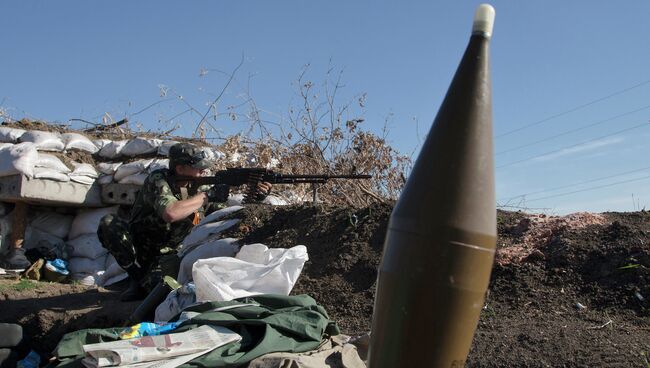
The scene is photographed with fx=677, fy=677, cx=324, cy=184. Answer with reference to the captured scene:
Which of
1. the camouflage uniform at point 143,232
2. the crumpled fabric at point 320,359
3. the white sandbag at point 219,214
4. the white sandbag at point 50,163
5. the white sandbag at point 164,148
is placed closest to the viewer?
the crumpled fabric at point 320,359

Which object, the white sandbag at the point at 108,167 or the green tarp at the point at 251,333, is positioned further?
the white sandbag at the point at 108,167

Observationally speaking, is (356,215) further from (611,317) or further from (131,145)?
(131,145)

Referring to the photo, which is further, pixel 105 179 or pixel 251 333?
pixel 105 179

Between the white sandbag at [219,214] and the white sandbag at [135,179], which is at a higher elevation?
the white sandbag at [135,179]

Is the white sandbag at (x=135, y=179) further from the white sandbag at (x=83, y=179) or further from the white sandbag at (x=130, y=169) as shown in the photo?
the white sandbag at (x=83, y=179)

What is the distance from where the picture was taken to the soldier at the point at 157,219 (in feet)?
17.5

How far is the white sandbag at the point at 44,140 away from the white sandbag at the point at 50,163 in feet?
0.74

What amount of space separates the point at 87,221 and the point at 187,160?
4540 millimetres

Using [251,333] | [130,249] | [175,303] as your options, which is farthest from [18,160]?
[251,333]

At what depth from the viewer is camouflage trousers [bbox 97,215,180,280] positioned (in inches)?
223

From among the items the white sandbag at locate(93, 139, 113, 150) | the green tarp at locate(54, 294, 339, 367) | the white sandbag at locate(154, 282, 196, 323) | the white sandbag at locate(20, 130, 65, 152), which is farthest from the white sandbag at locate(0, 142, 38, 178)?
the green tarp at locate(54, 294, 339, 367)

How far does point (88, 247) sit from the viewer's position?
912cm

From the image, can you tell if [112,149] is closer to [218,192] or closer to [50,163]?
[50,163]

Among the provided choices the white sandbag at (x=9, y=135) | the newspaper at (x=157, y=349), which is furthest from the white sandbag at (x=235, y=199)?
the newspaper at (x=157, y=349)
